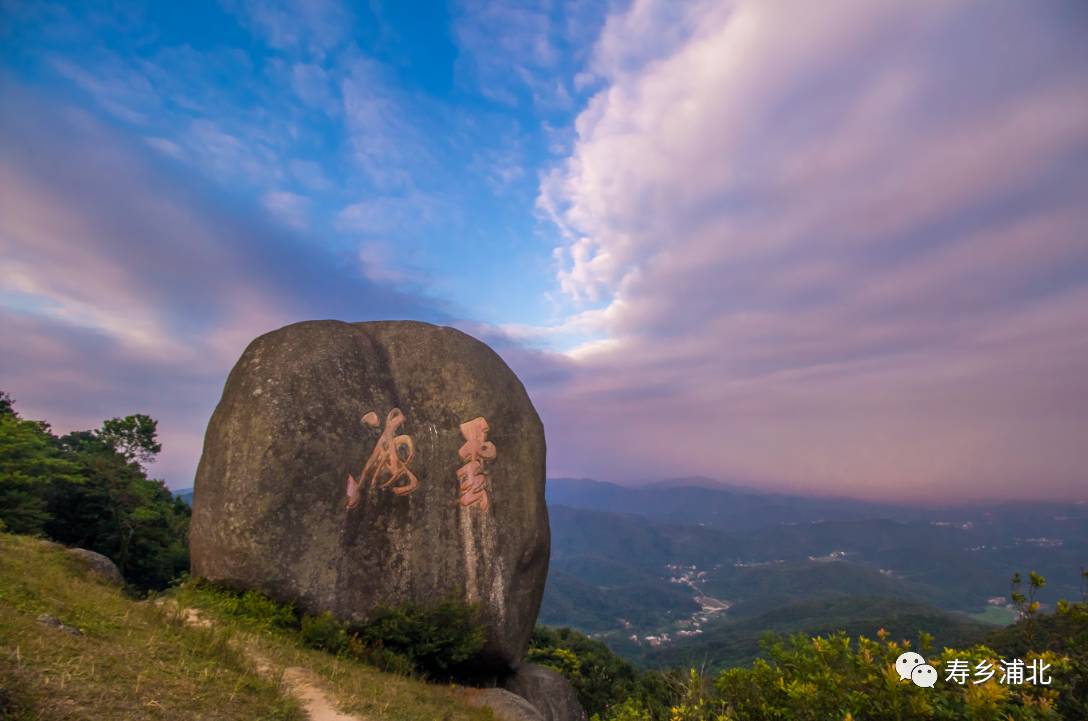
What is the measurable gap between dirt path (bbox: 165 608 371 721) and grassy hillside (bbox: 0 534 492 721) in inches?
3.9

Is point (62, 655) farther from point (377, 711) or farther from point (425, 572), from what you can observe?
point (425, 572)

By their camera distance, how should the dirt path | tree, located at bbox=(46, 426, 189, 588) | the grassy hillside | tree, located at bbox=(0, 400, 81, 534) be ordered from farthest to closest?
tree, located at bbox=(46, 426, 189, 588), tree, located at bbox=(0, 400, 81, 534), the dirt path, the grassy hillside

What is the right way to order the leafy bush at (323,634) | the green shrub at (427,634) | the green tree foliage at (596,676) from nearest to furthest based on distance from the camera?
the leafy bush at (323,634)
the green shrub at (427,634)
the green tree foliage at (596,676)

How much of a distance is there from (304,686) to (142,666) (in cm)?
280

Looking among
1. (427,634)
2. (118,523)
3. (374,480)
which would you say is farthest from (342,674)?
(118,523)

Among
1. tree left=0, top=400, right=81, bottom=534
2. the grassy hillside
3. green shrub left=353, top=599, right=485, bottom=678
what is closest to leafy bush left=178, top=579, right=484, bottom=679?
green shrub left=353, top=599, right=485, bottom=678

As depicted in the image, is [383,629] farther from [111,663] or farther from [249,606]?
[111,663]

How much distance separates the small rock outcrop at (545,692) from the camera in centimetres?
1422

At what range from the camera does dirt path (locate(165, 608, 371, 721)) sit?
311 inches

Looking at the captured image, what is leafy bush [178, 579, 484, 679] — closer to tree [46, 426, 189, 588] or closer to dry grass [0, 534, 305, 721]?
dry grass [0, 534, 305, 721]

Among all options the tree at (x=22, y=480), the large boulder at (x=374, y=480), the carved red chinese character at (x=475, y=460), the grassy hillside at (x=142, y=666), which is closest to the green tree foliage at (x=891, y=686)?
the grassy hillside at (x=142, y=666)

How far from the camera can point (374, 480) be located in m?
13.3

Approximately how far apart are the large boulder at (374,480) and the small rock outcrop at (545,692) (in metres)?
0.77

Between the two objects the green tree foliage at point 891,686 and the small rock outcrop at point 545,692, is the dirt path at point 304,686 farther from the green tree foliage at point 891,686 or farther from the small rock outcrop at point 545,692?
the small rock outcrop at point 545,692
